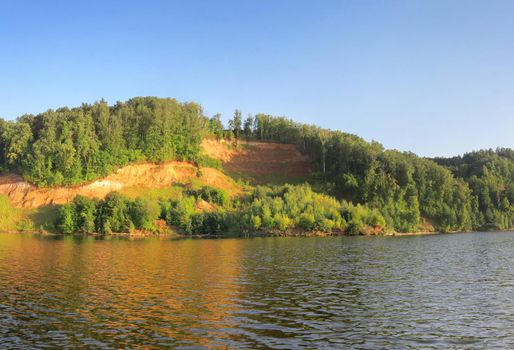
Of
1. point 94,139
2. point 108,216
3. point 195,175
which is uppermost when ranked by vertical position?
point 94,139

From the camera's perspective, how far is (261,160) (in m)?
150

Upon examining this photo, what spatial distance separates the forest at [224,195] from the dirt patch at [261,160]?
4.10 metres

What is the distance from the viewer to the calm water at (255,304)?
18734 mm

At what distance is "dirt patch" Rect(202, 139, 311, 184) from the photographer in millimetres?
141875

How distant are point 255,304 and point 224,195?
87.8 metres

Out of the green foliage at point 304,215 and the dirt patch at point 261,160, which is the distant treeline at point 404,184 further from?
Result: the green foliage at point 304,215

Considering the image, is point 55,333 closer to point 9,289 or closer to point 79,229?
point 9,289

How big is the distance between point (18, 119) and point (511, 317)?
123335 mm

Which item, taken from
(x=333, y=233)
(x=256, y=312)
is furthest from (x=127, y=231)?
(x=256, y=312)

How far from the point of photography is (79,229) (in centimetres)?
9731

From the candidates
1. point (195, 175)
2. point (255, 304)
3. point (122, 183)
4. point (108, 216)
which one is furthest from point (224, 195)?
point (255, 304)

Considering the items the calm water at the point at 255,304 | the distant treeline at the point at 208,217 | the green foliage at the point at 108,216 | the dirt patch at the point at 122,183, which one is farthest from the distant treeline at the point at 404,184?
the calm water at the point at 255,304

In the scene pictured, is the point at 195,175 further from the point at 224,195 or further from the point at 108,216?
the point at 108,216

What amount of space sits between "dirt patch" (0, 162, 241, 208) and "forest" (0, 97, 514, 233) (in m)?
2.14
